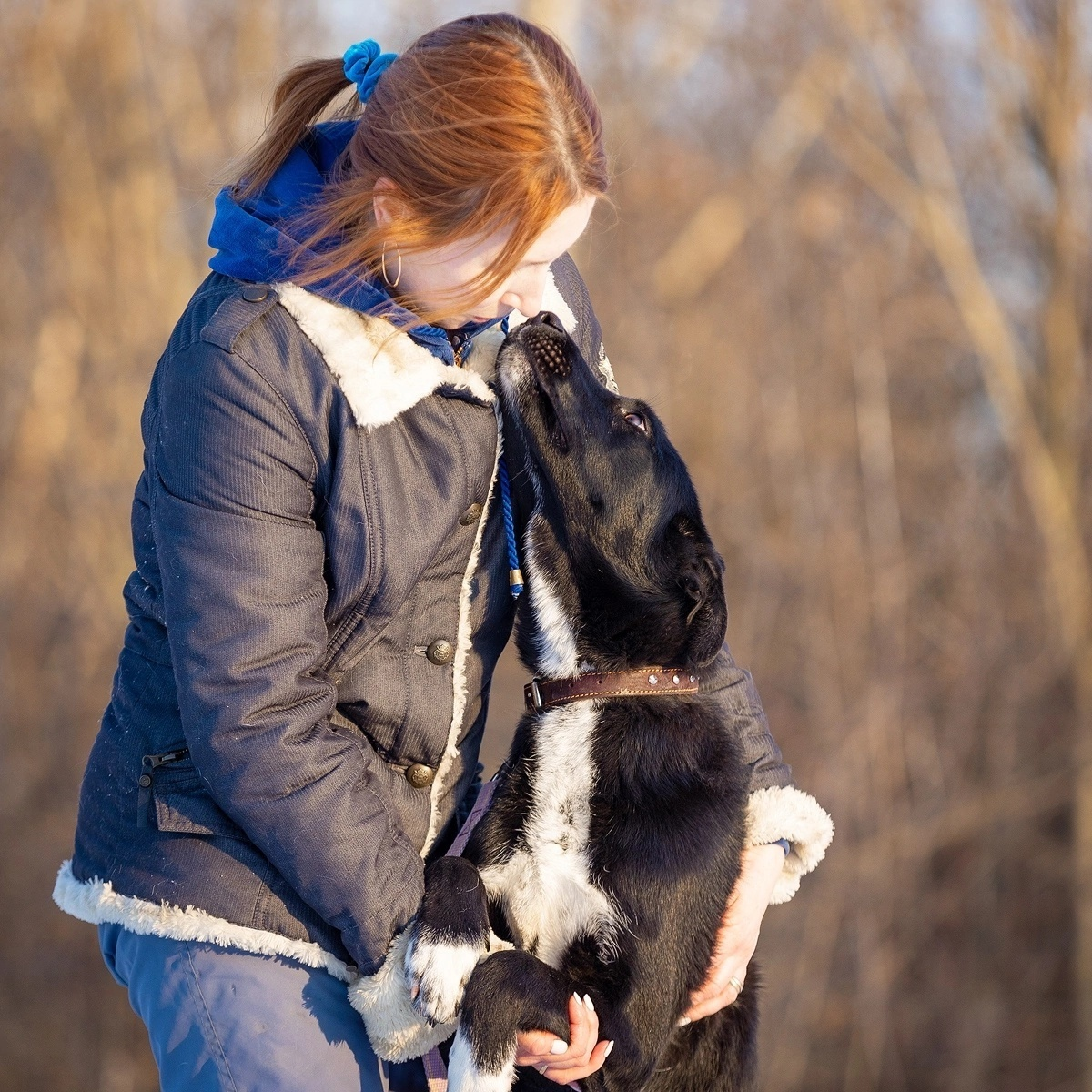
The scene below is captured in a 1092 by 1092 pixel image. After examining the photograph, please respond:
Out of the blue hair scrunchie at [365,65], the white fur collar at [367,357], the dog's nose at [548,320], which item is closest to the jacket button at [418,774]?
the white fur collar at [367,357]

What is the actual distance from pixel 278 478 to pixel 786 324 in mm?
6777

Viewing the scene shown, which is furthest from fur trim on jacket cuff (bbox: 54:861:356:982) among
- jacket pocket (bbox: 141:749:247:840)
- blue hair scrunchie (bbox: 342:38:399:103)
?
blue hair scrunchie (bbox: 342:38:399:103)

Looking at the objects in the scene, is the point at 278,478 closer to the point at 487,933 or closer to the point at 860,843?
the point at 487,933

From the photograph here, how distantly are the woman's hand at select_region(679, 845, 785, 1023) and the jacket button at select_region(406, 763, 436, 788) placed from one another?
59cm

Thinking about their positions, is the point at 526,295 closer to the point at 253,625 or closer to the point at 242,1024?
the point at 253,625

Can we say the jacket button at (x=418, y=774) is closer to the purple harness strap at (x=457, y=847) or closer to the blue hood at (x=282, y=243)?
the purple harness strap at (x=457, y=847)

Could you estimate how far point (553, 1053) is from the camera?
2016 mm

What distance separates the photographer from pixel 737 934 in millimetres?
2223

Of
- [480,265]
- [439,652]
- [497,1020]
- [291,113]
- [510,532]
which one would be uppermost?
[291,113]

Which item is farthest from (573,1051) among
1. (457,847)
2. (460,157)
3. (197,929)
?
(460,157)

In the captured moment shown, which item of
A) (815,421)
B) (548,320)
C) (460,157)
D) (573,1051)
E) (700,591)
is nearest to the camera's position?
(460,157)

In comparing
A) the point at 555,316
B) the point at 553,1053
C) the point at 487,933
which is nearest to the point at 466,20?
the point at 555,316

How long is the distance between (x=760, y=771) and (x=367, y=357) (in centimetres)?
111

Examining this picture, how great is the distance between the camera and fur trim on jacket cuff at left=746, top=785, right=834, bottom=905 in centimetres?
233
